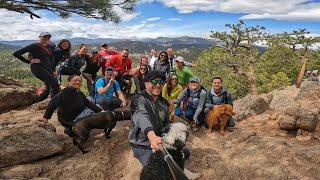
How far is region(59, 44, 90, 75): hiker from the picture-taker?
10.6 m

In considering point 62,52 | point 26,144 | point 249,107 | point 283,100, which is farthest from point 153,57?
point 283,100

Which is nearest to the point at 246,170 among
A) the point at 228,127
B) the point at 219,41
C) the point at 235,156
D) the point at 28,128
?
the point at 235,156

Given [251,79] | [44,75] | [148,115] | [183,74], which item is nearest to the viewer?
[148,115]

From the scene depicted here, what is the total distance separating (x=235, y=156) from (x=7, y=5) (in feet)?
20.4

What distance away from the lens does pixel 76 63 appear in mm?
10633

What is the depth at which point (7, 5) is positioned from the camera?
8438mm

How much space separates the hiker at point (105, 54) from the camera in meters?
11.2

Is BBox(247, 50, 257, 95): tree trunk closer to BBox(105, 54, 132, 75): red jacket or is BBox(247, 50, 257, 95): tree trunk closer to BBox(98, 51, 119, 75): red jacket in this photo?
BBox(105, 54, 132, 75): red jacket

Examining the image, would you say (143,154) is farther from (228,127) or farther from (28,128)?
(228,127)

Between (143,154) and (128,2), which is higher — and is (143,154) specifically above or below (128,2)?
below

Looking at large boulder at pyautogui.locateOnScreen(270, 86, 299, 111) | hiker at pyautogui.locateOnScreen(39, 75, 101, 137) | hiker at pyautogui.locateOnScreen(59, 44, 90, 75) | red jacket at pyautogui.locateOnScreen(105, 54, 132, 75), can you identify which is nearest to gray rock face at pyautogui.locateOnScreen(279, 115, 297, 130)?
large boulder at pyautogui.locateOnScreen(270, 86, 299, 111)

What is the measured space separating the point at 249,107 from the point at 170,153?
9.47 m

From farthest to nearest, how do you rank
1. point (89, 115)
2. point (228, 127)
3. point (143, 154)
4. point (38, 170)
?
point (228, 127), point (89, 115), point (38, 170), point (143, 154)

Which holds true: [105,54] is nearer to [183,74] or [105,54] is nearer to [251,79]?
[183,74]
